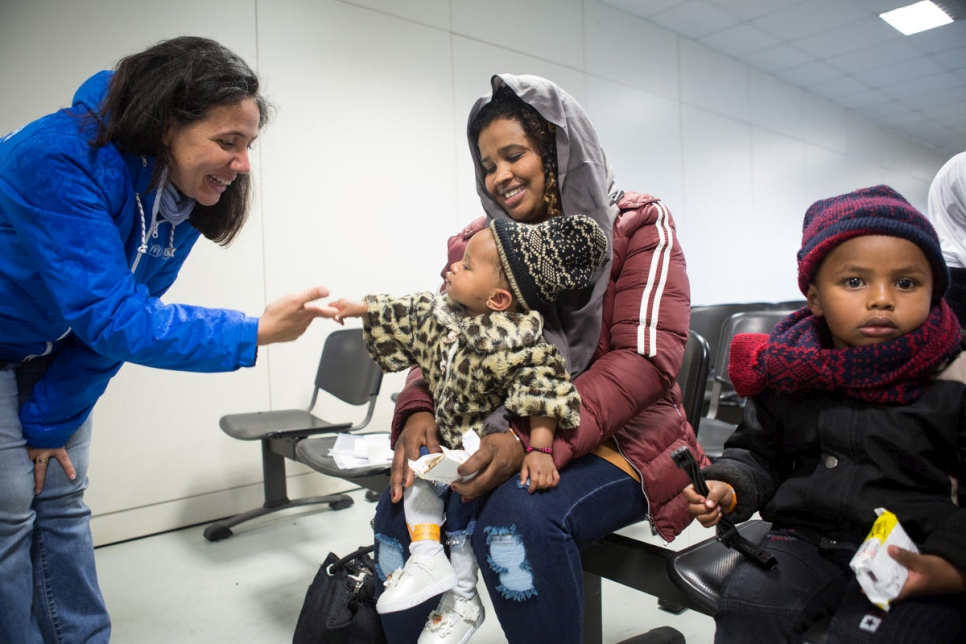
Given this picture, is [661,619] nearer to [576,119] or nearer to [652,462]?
[652,462]

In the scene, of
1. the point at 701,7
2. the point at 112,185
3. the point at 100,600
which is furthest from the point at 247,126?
the point at 701,7

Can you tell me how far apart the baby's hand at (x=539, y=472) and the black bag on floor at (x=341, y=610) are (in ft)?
1.75

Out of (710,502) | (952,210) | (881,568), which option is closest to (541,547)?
(710,502)

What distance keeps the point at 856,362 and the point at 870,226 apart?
9.0 inches

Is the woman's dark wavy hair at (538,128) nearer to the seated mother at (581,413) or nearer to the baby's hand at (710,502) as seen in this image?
the seated mother at (581,413)

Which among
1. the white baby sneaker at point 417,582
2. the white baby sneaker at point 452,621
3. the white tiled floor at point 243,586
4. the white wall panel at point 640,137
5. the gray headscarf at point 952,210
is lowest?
the white tiled floor at point 243,586

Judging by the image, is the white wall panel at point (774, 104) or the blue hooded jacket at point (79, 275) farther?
the white wall panel at point (774, 104)

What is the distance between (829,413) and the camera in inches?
45.8

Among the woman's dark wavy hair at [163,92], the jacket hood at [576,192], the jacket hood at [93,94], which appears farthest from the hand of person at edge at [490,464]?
the jacket hood at [93,94]

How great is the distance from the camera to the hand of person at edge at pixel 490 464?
1.21 m

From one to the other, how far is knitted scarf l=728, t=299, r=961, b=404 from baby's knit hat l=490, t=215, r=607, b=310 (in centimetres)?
37

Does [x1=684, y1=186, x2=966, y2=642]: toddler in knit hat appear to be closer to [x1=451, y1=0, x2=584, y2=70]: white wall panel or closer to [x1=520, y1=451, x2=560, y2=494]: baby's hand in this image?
[x1=520, y1=451, x2=560, y2=494]: baby's hand

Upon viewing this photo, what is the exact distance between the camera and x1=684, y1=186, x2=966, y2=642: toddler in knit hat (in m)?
1.02

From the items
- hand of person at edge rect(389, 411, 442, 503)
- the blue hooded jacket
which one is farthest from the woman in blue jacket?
hand of person at edge rect(389, 411, 442, 503)
